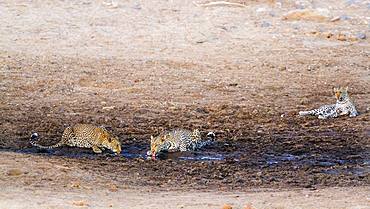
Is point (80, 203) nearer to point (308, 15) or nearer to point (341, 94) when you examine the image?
point (341, 94)

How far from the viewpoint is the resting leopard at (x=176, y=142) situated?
977cm

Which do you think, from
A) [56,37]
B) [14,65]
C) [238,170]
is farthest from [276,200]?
[56,37]

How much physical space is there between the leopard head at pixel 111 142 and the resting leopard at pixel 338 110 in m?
2.35

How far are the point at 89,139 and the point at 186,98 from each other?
233 centimetres

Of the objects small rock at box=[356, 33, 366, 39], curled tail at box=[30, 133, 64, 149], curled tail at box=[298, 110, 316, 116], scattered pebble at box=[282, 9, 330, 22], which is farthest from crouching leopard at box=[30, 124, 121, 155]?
scattered pebble at box=[282, 9, 330, 22]

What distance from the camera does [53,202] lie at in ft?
24.3

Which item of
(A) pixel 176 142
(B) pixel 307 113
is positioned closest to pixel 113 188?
(A) pixel 176 142

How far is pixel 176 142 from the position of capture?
9859mm

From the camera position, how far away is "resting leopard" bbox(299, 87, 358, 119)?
1116cm

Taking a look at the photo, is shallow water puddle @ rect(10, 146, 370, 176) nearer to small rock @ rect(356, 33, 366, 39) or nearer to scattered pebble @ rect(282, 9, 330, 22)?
small rock @ rect(356, 33, 366, 39)

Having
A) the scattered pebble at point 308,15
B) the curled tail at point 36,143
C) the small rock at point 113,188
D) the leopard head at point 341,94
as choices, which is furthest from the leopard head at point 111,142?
the scattered pebble at point 308,15

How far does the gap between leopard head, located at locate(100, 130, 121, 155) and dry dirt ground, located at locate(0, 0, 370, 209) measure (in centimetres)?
8

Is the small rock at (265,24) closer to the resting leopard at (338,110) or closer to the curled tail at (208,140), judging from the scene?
the resting leopard at (338,110)

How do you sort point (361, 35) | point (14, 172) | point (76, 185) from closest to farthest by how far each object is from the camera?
point (76, 185) < point (14, 172) < point (361, 35)
